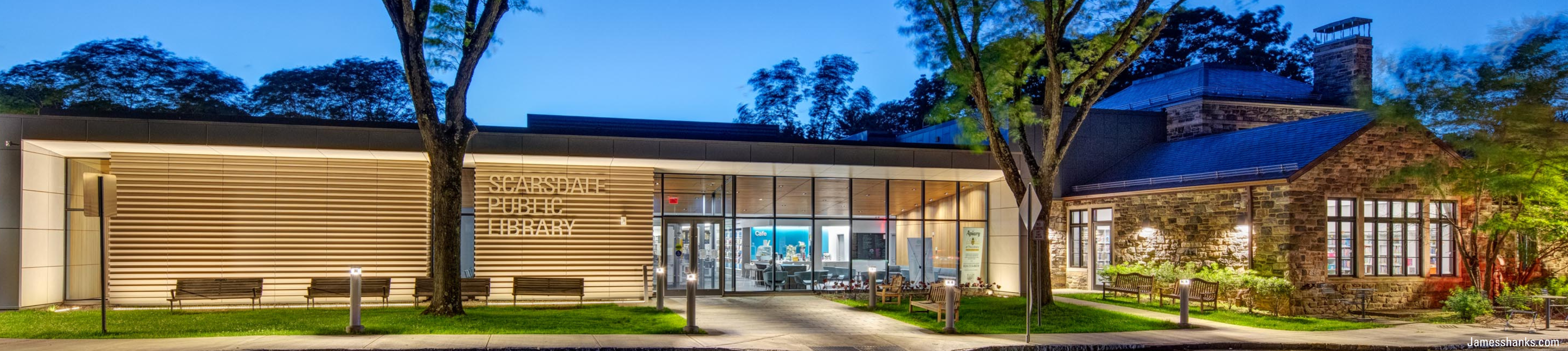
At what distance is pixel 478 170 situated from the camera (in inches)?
728

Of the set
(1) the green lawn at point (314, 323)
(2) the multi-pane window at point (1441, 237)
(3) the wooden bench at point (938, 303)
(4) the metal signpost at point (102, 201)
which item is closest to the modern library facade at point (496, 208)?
(1) the green lawn at point (314, 323)

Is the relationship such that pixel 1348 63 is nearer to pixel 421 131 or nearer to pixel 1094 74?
pixel 1094 74

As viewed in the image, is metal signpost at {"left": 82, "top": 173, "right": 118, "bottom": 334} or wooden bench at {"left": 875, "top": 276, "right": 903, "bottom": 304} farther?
wooden bench at {"left": 875, "top": 276, "right": 903, "bottom": 304}

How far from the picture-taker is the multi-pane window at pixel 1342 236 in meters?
18.9

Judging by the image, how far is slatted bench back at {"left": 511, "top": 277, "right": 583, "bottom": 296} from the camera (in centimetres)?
1722

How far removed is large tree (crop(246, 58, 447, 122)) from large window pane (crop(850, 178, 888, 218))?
38.0 m

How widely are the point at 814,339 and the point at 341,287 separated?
8305 mm

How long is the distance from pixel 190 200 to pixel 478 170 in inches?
181

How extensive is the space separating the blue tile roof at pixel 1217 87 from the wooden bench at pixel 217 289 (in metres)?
20.6

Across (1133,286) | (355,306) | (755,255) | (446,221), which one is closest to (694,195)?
(755,255)

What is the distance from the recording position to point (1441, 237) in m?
20.0

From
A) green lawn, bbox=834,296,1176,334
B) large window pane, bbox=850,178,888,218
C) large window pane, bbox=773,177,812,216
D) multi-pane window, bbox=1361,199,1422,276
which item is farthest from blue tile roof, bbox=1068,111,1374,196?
large window pane, bbox=773,177,812,216

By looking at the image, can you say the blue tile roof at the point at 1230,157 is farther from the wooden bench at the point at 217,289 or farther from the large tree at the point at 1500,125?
the wooden bench at the point at 217,289

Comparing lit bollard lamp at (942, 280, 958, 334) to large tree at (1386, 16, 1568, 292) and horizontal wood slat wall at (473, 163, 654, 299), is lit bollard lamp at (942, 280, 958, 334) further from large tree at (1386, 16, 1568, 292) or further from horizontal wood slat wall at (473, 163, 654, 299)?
large tree at (1386, 16, 1568, 292)
